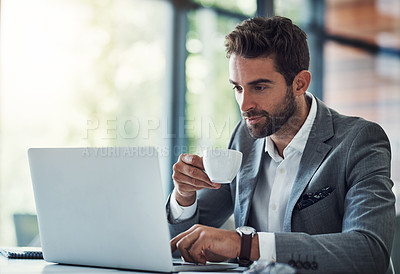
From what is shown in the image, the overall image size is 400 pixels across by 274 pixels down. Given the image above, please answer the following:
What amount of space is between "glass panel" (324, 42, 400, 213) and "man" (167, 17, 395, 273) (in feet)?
11.1

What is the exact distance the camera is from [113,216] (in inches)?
48.2

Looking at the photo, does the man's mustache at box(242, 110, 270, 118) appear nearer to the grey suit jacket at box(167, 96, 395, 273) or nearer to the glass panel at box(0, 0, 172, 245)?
the grey suit jacket at box(167, 96, 395, 273)

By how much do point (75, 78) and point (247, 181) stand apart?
6.93 feet

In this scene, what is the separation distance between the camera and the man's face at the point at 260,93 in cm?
177

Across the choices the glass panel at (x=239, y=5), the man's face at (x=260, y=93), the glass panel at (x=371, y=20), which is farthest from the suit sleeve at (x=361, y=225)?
the glass panel at (x=371, y=20)

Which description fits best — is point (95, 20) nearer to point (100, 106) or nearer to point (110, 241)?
point (100, 106)

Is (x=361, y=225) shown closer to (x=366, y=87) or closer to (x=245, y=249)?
(x=245, y=249)

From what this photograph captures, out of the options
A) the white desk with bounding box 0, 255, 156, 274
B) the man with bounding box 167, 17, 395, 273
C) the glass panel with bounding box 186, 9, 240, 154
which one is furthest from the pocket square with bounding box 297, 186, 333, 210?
the glass panel with bounding box 186, 9, 240, 154

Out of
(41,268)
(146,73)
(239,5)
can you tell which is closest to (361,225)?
(41,268)

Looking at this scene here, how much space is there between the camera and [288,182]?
1785mm

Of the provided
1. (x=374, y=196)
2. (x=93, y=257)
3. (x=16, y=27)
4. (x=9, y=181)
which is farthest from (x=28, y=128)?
(x=374, y=196)

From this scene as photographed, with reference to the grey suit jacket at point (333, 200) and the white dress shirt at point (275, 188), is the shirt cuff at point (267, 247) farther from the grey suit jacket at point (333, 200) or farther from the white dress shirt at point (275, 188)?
the white dress shirt at point (275, 188)

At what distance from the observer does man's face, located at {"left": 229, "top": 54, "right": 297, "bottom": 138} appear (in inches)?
69.5

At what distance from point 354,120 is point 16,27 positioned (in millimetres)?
2448
